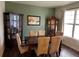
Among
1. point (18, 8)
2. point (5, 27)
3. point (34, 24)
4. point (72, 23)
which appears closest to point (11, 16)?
point (5, 27)

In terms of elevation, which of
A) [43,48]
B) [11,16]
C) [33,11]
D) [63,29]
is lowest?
[43,48]

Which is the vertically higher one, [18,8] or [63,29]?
[18,8]

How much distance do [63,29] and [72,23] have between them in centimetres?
76

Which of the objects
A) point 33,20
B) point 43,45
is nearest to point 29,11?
point 33,20

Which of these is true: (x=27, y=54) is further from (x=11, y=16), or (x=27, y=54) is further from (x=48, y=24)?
(x=48, y=24)

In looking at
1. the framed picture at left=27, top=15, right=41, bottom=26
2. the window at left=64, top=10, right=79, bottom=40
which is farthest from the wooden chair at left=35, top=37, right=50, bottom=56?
the framed picture at left=27, top=15, right=41, bottom=26

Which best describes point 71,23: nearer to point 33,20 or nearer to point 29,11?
point 33,20

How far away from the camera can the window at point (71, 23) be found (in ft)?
14.8

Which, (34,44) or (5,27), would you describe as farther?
(5,27)

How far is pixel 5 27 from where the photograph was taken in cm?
396

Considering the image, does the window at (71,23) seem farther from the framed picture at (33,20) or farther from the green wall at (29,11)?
the framed picture at (33,20)

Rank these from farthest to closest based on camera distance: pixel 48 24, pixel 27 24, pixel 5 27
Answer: pixel 48 24 → pixel 27 24 → pixel 5 27

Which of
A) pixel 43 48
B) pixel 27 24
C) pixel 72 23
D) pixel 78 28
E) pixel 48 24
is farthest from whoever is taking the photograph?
pixel 48 24

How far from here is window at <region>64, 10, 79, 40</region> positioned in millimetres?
4510
